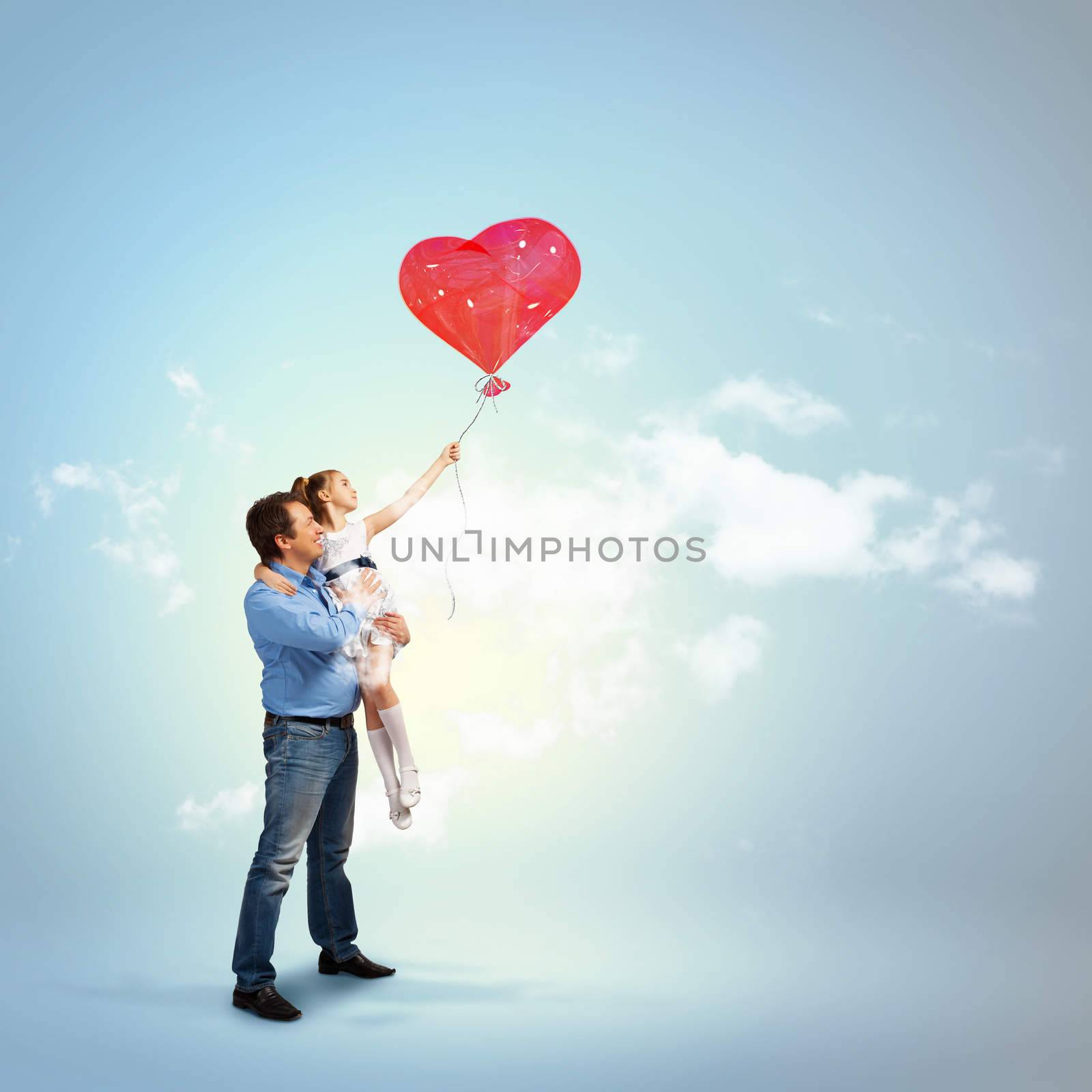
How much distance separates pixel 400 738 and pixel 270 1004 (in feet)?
2.96

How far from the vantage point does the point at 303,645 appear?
3508mm

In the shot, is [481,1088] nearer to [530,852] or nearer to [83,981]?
[83,981]

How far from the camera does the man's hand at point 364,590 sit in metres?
3.81

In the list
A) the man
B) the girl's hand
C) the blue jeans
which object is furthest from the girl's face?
the blue jeans

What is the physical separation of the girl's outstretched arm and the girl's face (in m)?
0.10

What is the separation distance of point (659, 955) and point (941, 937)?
1138 mm

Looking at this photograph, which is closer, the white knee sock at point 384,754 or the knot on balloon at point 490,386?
the white knee sock at point 384,754

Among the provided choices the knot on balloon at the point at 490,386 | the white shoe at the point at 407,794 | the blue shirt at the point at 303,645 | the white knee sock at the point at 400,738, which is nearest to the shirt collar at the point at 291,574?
the blue shirt at the point at 303,645

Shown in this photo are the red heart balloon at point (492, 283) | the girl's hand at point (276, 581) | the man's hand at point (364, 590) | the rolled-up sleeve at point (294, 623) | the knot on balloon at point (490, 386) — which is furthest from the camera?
the knot on balloon at point (490, 386)

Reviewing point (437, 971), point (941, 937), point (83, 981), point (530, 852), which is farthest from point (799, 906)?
point (83, 981)

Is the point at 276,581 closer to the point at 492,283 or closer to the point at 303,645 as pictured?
the point at 303,645

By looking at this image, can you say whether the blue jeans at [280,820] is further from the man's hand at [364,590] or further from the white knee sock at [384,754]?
the man's hand at [364,590]

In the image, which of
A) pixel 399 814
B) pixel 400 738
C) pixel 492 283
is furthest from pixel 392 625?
pixel 492 283

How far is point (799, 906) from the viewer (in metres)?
4.90
